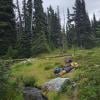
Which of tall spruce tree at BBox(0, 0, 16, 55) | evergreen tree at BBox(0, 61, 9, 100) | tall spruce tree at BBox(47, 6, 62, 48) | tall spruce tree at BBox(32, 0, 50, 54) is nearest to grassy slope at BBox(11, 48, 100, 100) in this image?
evergreen tree at BBox(0, 61, 9, 100)

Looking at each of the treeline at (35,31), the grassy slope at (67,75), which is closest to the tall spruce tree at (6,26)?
the treeline at (35,31)

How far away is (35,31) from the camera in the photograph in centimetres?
6338

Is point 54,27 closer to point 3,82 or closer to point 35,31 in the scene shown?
point 35,31

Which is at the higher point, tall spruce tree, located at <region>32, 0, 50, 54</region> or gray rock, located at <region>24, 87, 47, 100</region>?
tall spruce tree, located at <region>32, 0, 50, 54</region>

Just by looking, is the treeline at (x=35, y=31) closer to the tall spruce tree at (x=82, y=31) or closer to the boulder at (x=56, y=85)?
the tall spruce tree at (x=82, y=31)

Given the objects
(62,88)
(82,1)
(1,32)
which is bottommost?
(62,88)

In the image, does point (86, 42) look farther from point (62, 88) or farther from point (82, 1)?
point (62, 88)

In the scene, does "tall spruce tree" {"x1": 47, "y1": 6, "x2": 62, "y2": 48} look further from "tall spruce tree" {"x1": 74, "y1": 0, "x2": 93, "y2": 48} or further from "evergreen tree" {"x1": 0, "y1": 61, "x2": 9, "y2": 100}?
"evergreen tree" {"x1": 0, "y1": 61, "x2": 9, "y2": 100}

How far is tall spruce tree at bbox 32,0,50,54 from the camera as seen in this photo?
54938mm

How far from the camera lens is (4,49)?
47.7m

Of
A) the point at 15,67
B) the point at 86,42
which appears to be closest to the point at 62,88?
the point at 15,67

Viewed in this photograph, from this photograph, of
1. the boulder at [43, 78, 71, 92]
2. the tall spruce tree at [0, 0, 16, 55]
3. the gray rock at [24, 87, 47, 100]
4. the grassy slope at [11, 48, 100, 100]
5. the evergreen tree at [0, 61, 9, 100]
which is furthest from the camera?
the tall spruce tree at [0, 0, 16, 55]

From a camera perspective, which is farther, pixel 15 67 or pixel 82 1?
pixel 82 1

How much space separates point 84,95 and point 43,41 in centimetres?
3755
